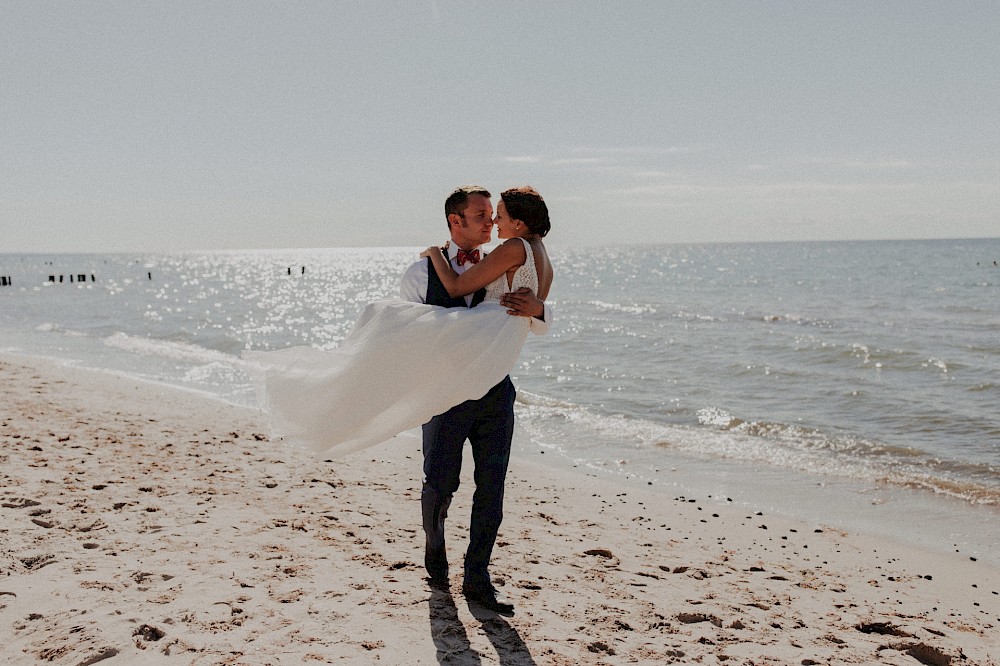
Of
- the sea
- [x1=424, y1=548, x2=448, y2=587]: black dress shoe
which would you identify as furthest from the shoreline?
[x1=424, y1=548, x2=448, y2=587]: black dress shoe

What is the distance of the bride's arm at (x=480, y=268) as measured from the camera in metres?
4.09

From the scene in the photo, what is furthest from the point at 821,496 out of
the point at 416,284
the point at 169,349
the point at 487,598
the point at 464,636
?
the point at 169,349

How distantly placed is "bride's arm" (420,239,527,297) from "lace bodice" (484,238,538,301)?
59 millimetres

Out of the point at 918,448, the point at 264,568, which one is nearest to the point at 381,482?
the point at 264,568

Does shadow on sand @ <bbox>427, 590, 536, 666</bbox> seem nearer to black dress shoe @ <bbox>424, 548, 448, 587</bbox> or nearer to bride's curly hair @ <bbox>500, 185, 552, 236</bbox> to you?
black dress shoe @ <bbox>424, 548, 448, 587</bbox>

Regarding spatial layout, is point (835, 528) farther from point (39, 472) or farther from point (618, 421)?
point (39, 472)

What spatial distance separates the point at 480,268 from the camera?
13.5 ft

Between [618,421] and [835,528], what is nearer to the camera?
[835,528]

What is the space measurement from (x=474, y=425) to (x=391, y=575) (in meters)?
1.34

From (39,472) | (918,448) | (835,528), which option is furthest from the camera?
(918,448)

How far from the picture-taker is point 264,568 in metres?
4.93

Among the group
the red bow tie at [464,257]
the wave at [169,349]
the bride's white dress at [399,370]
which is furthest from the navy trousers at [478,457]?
the wave at [169,349]

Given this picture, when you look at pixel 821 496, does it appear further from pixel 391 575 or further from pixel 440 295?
pixel 440 295

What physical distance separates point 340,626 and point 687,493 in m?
5.38
